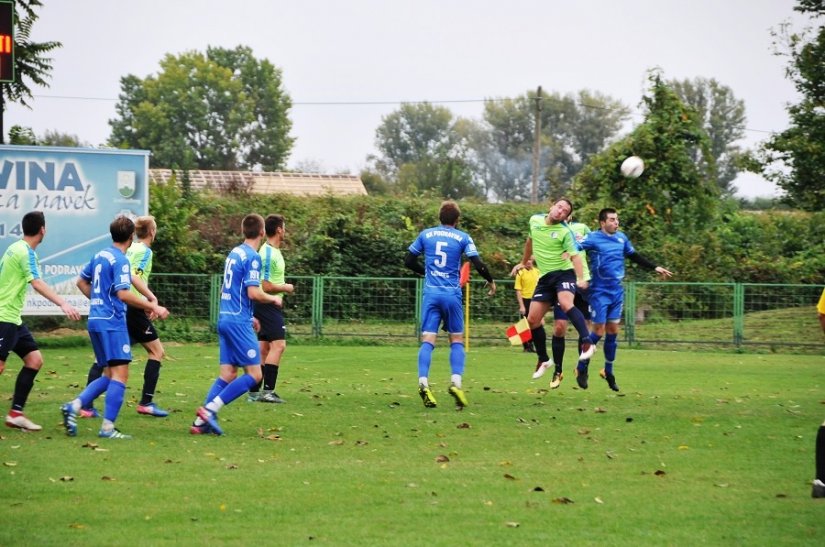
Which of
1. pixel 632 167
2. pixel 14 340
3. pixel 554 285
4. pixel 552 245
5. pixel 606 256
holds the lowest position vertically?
pixel 14 340

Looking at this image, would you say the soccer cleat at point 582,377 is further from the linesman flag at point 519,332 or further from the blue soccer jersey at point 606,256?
the linesman flag at point 519,332

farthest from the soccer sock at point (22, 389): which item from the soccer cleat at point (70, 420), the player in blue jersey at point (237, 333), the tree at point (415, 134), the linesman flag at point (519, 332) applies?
the tree at point (415, 134)

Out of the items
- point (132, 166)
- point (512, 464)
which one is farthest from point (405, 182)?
point (512, 464)

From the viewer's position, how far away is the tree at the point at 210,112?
83875mm

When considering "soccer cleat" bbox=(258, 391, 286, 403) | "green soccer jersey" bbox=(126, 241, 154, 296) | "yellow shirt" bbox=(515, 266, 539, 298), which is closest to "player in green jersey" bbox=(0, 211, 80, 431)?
"green soccer jersey" bbox=(126, 241, 154, 296)

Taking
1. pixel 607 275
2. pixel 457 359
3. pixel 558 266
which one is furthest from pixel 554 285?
pixel 457 359

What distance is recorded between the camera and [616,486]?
27.3 ft

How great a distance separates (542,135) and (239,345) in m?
90.3

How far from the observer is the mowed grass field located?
22.5 ft

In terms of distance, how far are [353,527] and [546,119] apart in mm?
95828

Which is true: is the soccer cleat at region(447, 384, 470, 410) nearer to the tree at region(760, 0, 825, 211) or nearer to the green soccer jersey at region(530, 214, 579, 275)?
the green soccer jersey at region(530, 214, 579, 275)

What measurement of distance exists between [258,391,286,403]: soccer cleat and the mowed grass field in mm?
195

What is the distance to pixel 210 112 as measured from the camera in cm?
8694

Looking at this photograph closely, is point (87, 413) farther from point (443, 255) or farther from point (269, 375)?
point (443, 255)
